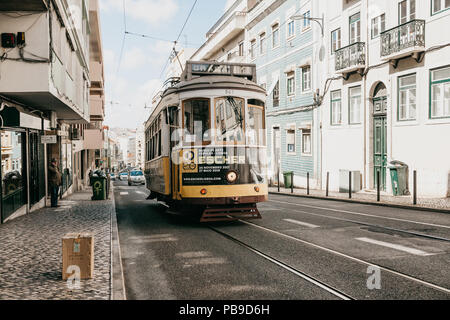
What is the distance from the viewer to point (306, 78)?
27469 mm

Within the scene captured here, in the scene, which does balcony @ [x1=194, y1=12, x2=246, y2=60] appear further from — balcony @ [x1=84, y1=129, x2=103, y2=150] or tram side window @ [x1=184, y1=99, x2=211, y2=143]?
tram side window @ [x1=184, y1=99, x2=211, y2=143]

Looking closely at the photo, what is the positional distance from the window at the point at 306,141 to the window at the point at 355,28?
6702 mm

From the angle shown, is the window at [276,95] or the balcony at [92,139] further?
the balcony at [92,139]

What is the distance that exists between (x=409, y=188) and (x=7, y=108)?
594 inches

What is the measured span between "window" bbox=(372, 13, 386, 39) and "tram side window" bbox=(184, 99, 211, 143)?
13.0 metres

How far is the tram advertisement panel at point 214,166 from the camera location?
10.2m

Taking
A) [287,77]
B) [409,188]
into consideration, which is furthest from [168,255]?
[287,77]

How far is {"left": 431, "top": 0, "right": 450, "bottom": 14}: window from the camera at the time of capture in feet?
53.6

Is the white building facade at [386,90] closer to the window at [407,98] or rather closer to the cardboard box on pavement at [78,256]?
the window at [407,98]

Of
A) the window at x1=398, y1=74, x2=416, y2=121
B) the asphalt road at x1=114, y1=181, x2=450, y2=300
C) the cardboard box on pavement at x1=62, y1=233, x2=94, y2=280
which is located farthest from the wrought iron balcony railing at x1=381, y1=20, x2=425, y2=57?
the cardboard box on pavement at x1=62, y1=233, x2=94, y2=280

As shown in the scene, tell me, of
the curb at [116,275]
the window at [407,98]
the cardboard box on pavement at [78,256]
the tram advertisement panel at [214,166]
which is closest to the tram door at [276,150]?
the window at [407,98]

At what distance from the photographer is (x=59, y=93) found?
13828 millimetres
